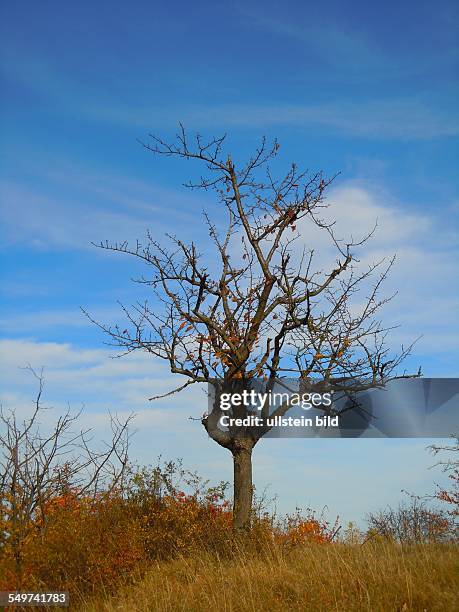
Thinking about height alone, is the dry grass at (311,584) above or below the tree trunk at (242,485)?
below

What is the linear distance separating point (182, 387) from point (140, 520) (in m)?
3.41

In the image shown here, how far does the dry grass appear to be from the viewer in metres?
8.70

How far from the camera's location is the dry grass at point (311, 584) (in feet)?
28.6

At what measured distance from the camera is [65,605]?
12.4m

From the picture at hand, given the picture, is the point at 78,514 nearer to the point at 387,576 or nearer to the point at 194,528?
the point at 194,528

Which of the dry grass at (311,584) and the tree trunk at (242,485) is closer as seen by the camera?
the dry grass at (311,584)

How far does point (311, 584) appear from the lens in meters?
9.68

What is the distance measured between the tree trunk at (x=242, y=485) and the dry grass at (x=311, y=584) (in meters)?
1.47

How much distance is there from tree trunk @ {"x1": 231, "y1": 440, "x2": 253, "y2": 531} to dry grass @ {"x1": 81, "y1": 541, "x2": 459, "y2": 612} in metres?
1.47

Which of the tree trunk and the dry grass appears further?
the tree trunk

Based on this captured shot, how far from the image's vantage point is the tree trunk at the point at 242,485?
14.7 m

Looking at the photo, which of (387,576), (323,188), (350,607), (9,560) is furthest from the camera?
(323,188)

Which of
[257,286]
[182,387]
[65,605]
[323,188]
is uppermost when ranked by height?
[323,188]

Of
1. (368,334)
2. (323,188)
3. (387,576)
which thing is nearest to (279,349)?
(368,334)
